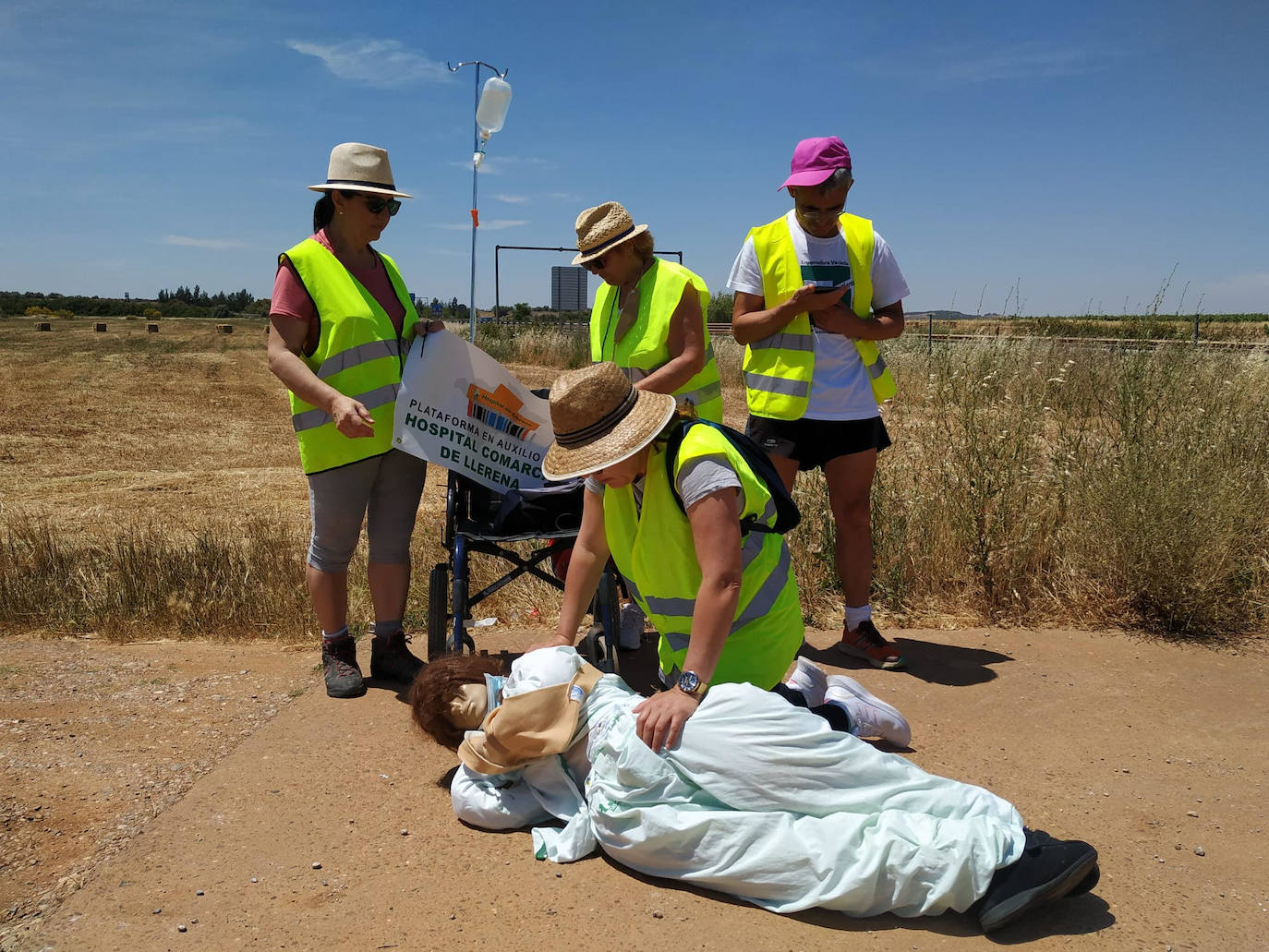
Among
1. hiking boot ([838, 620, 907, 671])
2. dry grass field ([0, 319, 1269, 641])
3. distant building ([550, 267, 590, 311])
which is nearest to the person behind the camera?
hiking boot ([838, 620, 907, 671])

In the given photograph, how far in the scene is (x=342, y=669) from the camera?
4.23 metres

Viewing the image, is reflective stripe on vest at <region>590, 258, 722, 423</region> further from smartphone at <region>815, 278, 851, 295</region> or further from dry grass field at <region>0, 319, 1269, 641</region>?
dry grass field at <region>0, 319, 1269, 641</region>

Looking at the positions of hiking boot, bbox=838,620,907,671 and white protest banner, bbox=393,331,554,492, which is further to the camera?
hiking boot, bbox=838,620,907,671

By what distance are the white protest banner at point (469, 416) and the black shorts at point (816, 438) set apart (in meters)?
0.96

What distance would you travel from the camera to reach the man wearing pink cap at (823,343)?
4.32 m

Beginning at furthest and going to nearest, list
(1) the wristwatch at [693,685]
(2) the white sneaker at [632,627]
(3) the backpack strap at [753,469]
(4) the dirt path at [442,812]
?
(2) the white sneaker at [632,627] < (3) the backpack strap at [753,469] < (1) the wristwatch at [693,685] < (4) the dirt path at [442,812]

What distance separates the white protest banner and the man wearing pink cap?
38.4 inches

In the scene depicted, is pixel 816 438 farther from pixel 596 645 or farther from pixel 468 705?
pixel 468 705

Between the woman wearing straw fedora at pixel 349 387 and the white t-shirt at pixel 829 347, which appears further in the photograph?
the white t-shirt at pixel 829 347

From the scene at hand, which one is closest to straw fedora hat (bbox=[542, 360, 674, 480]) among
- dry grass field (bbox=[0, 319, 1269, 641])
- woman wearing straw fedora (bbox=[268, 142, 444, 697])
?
woman wearing straw fedora (bbox=[268, 142, 444, 697])

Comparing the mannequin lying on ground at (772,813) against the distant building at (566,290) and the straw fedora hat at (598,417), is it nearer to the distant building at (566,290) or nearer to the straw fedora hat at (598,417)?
the straw fedora hat at (598,417)

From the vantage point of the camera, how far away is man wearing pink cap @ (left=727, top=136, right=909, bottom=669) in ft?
14.2

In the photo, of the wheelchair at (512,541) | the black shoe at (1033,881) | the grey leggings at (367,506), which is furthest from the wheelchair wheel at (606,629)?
the black shoe at (1033,881)

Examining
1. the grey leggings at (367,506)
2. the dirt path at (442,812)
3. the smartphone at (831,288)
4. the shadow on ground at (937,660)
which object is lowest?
the dirt path at (442,812)
